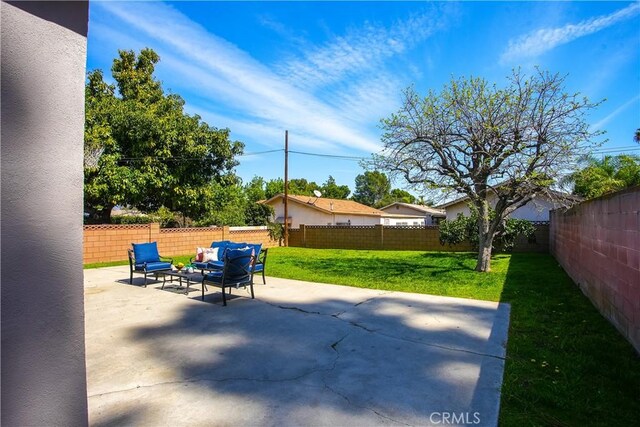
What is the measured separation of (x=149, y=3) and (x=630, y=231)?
6.92 m

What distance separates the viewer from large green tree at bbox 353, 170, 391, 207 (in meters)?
76.1

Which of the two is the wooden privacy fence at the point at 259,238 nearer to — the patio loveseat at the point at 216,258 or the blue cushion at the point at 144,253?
the blue cushion at the point at 144,253

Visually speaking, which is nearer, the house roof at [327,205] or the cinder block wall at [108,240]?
the cinder block wall at [108,240]

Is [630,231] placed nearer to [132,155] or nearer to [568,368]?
[568,368]

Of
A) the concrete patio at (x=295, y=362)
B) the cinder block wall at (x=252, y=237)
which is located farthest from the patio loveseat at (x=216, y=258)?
the cinder block wall at (x=252, y=237)

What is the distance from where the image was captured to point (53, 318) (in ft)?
5.69

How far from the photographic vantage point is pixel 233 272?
23.9 feet


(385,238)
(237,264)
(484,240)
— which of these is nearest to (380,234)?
(385,238)

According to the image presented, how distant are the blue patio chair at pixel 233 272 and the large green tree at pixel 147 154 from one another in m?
10.3

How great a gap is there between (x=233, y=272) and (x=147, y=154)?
12.6 m

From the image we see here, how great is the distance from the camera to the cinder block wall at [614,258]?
4.39m

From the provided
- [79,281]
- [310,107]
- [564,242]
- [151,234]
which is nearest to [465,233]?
[564,242]

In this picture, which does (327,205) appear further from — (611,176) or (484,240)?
(484,240)

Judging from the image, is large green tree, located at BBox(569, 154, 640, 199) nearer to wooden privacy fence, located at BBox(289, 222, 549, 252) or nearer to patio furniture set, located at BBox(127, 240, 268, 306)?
wooden privacy fence, located at BBox(289, 222, 549, 252)
